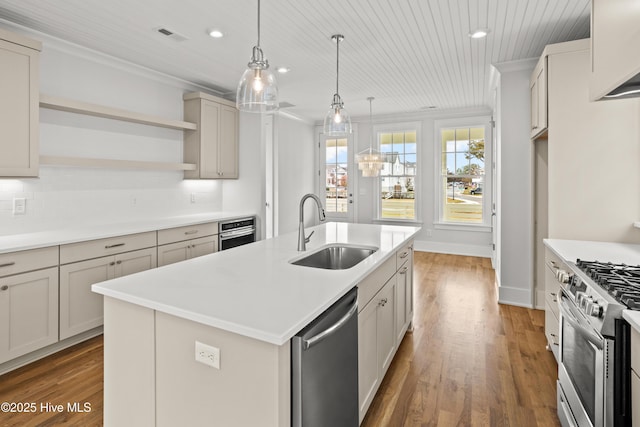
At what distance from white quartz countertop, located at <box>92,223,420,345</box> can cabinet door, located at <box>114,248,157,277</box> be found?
149cm

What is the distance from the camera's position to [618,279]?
157 centimetres

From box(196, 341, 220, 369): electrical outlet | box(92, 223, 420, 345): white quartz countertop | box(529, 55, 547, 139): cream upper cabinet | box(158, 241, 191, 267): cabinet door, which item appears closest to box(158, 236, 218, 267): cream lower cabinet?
box(158, 241, 191, 267): cabinet door

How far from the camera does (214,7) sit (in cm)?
258

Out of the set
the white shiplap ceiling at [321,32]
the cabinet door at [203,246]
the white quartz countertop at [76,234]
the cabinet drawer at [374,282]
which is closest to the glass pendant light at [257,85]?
the white shiplap ceiling at [321,32]

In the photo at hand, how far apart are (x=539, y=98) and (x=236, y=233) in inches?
142

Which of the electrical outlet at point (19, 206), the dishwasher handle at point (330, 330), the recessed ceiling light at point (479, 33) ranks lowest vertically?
the dishwasher handle at point (330, 330)

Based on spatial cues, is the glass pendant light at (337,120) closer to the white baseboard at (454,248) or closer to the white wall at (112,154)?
the white wall at (112,154)

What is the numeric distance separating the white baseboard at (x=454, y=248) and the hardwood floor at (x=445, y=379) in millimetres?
2797

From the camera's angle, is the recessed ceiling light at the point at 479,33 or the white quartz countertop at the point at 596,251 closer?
the white quartz countertop at the point at 596,251

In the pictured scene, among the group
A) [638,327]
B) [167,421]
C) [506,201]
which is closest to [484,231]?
[506,201]

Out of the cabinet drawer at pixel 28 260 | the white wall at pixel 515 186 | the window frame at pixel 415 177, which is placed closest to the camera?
the cabinet drawer at pixel 28 260

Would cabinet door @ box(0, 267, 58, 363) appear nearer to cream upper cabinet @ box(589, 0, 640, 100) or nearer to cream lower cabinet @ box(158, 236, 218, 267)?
cream lower cabinet @ box(158, 236, 218, 267)

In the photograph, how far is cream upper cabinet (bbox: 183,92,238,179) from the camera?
4355mm

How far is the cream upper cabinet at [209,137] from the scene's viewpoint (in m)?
4.36
